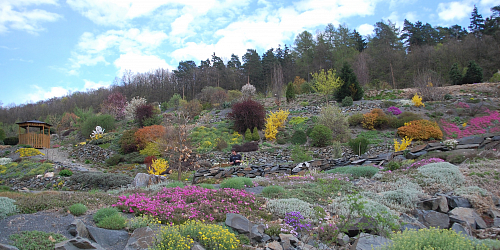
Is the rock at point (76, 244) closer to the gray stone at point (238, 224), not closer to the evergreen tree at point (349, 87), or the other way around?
the gray stone at point (238, 224)

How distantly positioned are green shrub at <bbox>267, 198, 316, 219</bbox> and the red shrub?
13012 mm

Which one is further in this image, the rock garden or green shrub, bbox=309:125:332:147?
green shrub, bbox=309:125:332:147

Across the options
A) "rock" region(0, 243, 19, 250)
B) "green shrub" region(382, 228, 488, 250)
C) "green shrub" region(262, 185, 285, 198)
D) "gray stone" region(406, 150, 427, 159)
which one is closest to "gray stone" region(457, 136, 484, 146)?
"gray stone" region(406, 150, 427, 159)

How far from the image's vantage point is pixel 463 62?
105ft

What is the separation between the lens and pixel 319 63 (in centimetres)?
4069

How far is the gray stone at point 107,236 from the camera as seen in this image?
11.7 ft

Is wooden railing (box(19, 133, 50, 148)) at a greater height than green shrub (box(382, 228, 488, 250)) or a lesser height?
greater

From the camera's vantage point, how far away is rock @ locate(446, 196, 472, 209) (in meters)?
4.94

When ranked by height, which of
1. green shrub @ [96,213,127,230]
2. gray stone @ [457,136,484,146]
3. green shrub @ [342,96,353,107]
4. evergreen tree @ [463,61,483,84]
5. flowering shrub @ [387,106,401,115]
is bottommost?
green shrub @ [96,213,127,230]

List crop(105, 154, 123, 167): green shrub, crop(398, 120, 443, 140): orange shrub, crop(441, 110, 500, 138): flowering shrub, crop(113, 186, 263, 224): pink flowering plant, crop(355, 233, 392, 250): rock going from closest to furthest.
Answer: crop(355, 233, 392, 250): rock, crop(113, 186, 263, 224): pink flowering plant, crop(398, 120, 443, 140): orange shrub, crop(441, 110, 500, 138): flowering shrub, crop(105, 154, 123, 167): green shrub

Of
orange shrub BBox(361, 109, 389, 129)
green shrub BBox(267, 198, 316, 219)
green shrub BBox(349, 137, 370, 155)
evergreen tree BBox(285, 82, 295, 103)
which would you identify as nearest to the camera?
green shrub BBox(267, 198, 316, 219)

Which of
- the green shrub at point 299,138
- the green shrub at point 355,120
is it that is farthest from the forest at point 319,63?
the green shrub at point 299,138

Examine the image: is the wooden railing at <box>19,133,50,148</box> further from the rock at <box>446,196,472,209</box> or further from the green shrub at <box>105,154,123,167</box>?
the rock at <box>446,196,472,209</box>

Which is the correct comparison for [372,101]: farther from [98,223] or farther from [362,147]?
[98,223]
